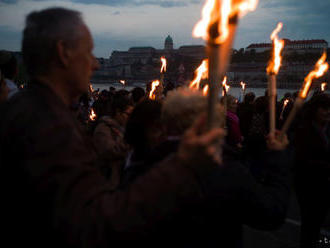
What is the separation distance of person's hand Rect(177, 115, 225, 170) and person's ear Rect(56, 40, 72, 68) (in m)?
0.56

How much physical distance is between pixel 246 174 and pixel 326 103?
97.4 inches

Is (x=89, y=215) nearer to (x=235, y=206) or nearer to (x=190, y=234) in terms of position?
(x=190, y=234)

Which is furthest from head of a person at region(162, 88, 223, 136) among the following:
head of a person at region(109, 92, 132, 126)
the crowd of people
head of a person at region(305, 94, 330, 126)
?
head of a person at region(305, 94, 330, 126)

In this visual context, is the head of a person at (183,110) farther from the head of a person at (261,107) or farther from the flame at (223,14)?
the head of a person at (261,107)

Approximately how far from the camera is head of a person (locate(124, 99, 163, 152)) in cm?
231

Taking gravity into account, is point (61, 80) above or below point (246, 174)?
above

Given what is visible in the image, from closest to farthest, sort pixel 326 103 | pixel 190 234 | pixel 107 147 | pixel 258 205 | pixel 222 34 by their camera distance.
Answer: pixel 222 34, pixel 190 234, pixel 258 205, pixel 107 147, pixel 326 103

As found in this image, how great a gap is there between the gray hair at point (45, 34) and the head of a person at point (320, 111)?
3068 mm

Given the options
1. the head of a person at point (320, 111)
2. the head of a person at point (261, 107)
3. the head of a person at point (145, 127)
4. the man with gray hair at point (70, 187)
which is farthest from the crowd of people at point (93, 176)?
the head of a person at point (261, 107)

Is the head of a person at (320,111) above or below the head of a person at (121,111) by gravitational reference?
above

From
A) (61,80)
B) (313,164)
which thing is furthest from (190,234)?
(313,164)

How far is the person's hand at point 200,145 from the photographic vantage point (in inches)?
33.7

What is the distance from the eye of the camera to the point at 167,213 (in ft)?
3.12

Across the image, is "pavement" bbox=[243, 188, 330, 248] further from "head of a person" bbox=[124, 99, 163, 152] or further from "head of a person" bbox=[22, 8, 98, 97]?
"head of a person" bbox=[22, 8, 98, 97]
